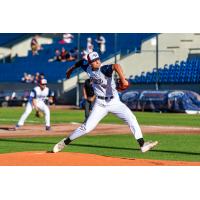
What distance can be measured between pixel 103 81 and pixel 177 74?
28.3m

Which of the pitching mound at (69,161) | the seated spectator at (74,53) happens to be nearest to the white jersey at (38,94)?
the pitching mound at (69,161)

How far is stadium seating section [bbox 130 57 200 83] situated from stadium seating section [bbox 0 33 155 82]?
4048 mm

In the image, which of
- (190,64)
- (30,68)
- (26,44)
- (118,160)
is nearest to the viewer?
(118,160)

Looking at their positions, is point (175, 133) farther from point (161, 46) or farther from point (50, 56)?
point (50, 56)

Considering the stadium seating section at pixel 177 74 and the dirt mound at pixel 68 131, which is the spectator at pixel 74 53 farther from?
the dirt mound at pixel 68 131

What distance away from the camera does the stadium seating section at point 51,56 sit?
46.6 metres

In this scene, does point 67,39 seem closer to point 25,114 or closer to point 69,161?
point 25,114

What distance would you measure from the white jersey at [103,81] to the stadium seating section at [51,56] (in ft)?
106

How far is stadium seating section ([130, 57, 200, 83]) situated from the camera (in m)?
39.3

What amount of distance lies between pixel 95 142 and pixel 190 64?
79.2ft

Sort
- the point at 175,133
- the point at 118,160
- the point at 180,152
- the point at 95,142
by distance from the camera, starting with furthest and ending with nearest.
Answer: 1. the point at 175,133
2. the point at 95,142
3. the point at 180,152
4. the point at 118,160

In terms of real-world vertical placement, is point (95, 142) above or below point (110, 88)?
below

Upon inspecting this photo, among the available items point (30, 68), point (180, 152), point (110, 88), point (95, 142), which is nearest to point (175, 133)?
point (95, 142)

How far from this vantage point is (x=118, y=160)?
11633mm
